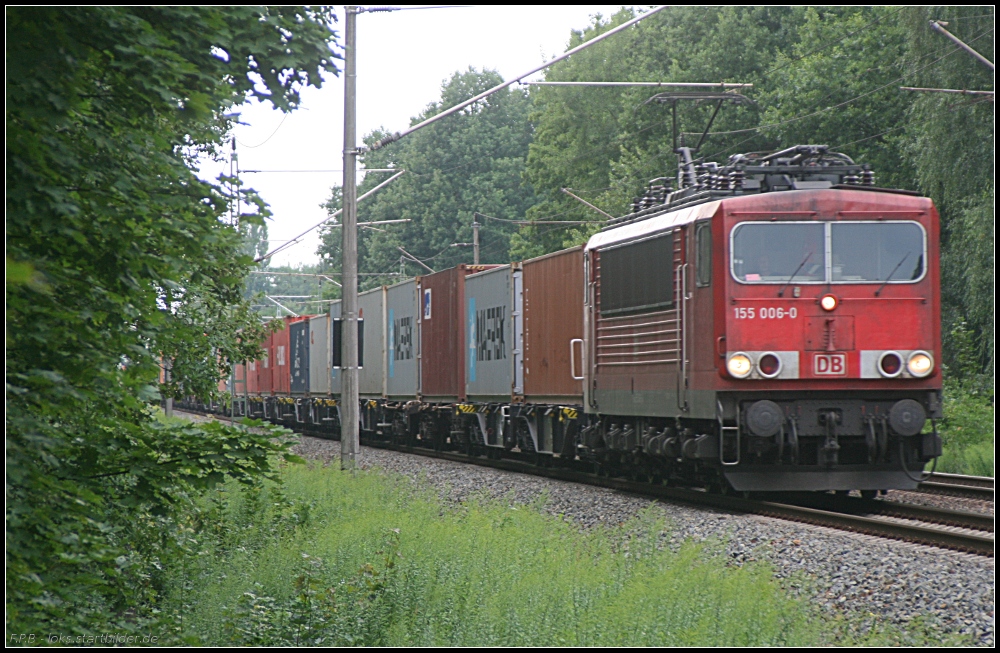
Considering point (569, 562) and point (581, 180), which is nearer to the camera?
point (569, 562)

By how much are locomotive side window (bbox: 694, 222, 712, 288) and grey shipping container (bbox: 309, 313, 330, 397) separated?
73.3 ft

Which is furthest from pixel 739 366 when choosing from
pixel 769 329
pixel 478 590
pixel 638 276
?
pixel 478 590

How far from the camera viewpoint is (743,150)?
4266 cm

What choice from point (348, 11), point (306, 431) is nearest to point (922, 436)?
point (348, 11)

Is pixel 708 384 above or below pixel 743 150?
below

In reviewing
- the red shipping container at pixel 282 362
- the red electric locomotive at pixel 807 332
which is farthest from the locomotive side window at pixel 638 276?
the red shipping container at pixel 282 362

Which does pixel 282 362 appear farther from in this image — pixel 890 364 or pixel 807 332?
pixel 890 364

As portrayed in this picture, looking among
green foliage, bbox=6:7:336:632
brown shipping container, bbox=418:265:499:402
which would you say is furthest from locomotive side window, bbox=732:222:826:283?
brown shipping container, bbox=418:265:499:402

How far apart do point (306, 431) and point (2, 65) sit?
34163 millimetres

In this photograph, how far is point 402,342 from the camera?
28609mm

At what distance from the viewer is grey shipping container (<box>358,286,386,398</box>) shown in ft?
101

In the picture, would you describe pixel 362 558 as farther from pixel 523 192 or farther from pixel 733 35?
pixel 523 192

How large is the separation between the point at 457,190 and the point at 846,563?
192ft

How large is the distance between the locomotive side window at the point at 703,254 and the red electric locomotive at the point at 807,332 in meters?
0.02
